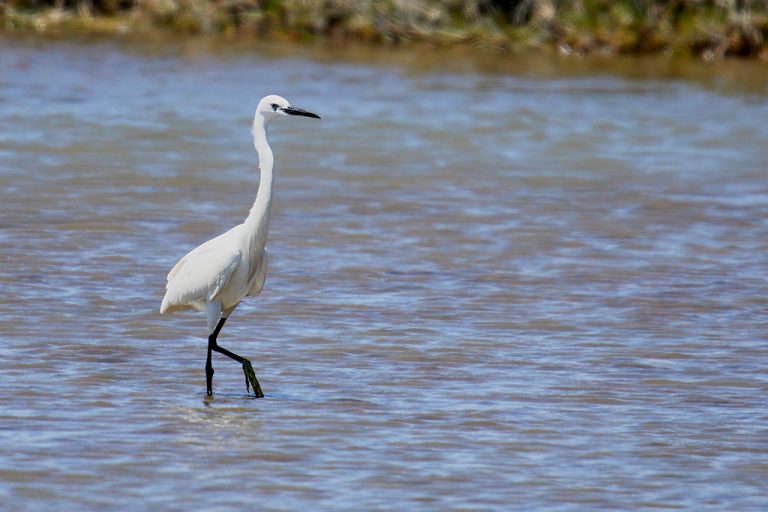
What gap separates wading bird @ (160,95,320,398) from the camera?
7469mm

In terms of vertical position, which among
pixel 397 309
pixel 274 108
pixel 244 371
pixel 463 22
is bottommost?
pixel 397 309

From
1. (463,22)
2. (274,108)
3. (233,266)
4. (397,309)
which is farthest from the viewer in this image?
(463,22)

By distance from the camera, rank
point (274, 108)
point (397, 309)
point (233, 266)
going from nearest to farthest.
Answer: point (233, 266) → point (274, 108) → point (397, 309)

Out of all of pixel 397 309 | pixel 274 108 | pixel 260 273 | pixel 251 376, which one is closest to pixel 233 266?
pixel 260 273

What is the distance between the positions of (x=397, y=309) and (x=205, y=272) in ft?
8.01

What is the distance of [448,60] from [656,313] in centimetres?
1495

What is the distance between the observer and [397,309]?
31.9ft

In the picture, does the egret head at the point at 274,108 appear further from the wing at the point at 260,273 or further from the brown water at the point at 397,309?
the brown water at the point at 397,309

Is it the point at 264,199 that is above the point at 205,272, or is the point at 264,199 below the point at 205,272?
above

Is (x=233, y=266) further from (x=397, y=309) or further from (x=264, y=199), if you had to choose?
(x=397, y=309)

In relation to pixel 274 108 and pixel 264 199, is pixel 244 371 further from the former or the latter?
pixel 274 108

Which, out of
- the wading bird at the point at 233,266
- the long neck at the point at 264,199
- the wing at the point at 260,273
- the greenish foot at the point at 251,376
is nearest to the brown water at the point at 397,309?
the greenish foot at the point at 251,376

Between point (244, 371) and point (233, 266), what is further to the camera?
point (244, 371)

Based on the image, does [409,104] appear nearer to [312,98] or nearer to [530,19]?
[312,98]
